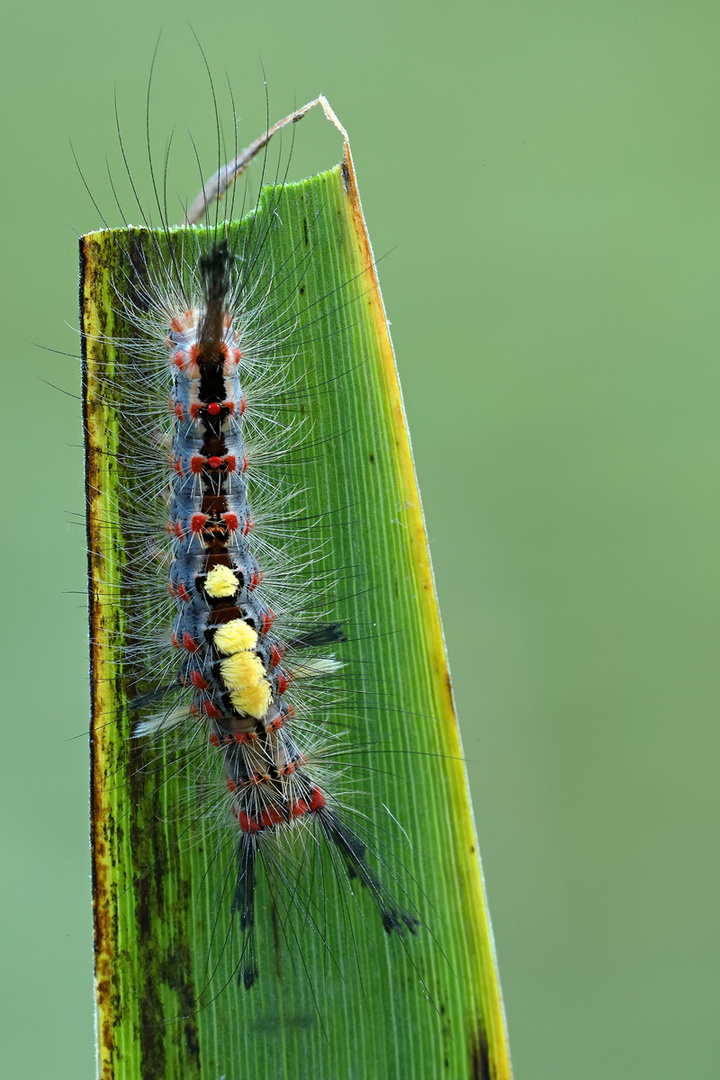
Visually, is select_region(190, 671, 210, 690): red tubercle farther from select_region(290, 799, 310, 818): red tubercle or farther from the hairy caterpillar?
select_region(290, 799, 310, 818): red tubercle

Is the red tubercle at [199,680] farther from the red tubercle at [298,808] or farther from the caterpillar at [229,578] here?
the red tubercle at [298,808]

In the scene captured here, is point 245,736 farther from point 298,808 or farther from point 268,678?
point 298,808

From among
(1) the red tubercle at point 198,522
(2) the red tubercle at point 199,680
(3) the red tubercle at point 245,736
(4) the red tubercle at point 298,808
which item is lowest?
(4) the red tubercle at point 298,808

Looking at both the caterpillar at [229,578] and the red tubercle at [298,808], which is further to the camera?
the red tubercle at [298,808]

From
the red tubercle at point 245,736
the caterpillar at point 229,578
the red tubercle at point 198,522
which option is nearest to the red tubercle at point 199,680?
the caterpillar at point 229,578

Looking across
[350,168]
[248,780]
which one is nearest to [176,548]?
[248,780]

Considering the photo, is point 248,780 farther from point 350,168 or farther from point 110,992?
point 350,168

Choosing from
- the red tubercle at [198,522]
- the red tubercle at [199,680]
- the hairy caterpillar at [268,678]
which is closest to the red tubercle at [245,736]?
the hairy caterpillar at [268,678]

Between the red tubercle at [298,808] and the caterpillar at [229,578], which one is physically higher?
the caterpillar at [229,578]

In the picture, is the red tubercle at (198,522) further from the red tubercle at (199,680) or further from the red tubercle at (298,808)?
the red tubercle at (298,808)
